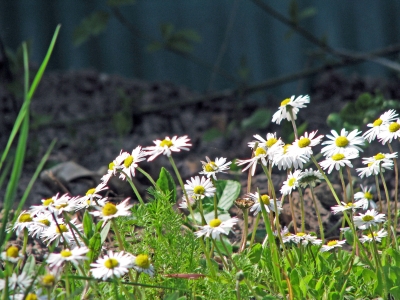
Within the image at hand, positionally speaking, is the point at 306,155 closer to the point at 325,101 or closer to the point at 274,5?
the point at 325,101

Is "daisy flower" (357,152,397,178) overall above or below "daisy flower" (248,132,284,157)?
below

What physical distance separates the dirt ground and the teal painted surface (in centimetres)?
21

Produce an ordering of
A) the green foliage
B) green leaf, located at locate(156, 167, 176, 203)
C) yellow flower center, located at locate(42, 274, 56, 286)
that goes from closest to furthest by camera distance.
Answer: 1. yellow flower center, located at locate(42, 274, 56, 286)
2. green leaf, located at locate(156, 167, 176, 203)
3. the green foliage

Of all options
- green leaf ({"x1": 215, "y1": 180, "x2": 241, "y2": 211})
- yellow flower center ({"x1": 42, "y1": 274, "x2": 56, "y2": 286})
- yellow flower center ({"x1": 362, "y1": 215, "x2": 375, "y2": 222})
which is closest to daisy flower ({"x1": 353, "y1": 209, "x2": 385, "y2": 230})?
yellow flower center ({"x1": 362, "y1": 215, "x2": 375, "y2": 222})

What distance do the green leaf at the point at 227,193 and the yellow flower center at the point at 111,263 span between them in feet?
2.15

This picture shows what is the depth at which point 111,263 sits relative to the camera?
3.45 ft

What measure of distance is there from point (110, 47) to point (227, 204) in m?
2.76

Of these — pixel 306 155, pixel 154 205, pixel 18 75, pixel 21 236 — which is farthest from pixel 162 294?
pixel 18 75

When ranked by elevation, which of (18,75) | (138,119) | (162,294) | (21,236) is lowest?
(162,294)

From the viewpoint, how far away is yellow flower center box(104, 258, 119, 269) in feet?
3.45

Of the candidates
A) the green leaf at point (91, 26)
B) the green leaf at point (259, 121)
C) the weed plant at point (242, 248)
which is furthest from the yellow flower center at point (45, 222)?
the green leaf at point (91, 26)

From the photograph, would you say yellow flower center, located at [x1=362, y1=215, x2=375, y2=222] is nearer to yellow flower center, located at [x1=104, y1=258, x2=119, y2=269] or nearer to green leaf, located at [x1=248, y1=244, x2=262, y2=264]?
green leaf, located at [x1=248, y1=244, x2=262, y2=264]

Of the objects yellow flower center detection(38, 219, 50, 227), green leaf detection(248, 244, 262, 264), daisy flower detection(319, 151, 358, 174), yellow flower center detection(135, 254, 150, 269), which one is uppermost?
daisy flower detection(319, 151, 358, 174)

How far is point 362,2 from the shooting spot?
3924 millimetres
